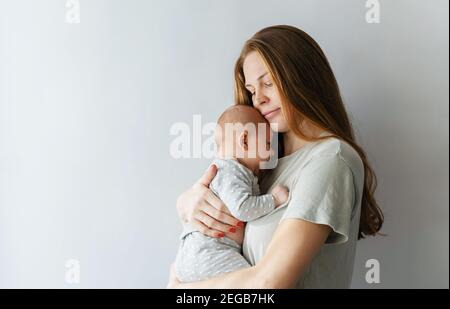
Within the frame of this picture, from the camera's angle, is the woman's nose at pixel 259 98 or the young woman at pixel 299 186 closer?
the young woman at pixel 299 186

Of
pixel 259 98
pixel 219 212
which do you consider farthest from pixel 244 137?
pixel 219 212

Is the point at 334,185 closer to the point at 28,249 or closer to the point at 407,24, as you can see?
the point at 407,24

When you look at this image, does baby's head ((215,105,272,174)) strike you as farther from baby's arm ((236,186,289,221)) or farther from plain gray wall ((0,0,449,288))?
plain gray wall ((0,0,449,288))

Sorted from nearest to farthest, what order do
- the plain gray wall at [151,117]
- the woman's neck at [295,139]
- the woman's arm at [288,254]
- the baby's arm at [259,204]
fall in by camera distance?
the woman's arm at [288,254], the baby's arm at [259,204], the woman's neck at [295,139], the plain gray wall at [151,117]

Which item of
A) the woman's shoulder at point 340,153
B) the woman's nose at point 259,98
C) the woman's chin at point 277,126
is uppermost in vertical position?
the woman's nose at point 259,98

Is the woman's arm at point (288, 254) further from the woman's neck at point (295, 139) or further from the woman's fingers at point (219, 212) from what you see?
the woman's neck at point (295, 139)

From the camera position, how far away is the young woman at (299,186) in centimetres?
126

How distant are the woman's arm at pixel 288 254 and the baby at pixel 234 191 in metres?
0.13

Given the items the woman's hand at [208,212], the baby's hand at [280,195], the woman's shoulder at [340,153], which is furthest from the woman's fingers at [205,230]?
the woman's shoulder at [340,153]

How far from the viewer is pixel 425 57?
1.76 metres

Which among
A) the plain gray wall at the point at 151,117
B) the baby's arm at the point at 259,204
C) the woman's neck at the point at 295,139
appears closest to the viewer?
the baby's arm at the point at 259,204

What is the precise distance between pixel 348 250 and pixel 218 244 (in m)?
0.34

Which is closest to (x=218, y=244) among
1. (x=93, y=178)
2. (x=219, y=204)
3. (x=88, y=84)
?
(x=219, y=204)

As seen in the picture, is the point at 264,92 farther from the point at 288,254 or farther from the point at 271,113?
the point at 288,254
